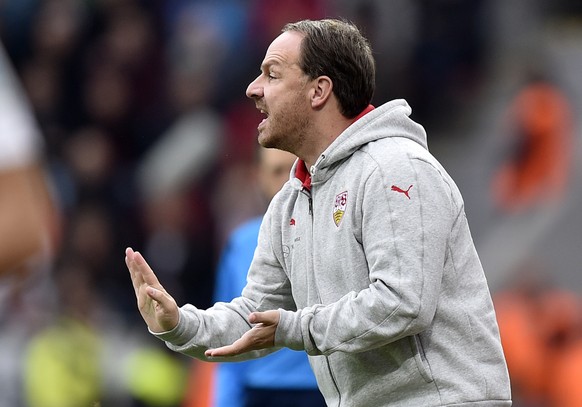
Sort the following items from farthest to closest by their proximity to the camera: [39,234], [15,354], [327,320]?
[15,354], [327,320], [39,234]

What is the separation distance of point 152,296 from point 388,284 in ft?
2.13

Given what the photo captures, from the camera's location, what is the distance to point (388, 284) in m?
2.95

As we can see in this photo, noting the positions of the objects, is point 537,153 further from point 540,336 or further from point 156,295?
point 156,295

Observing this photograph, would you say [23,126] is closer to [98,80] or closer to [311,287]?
[311,287]

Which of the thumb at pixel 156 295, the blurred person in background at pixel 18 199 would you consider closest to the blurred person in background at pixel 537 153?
the thumb at pixel 156 295

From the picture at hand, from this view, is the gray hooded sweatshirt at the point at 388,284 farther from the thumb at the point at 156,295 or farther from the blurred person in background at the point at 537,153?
the blurred person in background at the point at 537,153

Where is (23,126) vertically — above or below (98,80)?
below

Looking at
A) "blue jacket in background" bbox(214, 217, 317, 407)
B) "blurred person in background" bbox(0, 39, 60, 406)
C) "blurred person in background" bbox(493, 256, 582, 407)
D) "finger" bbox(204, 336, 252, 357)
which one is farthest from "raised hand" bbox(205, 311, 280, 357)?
"blurred person in background" bbox(493, 256, 582, 407)

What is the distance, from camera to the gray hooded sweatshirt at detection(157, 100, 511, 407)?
2.97 metres

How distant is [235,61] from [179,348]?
4.40 m

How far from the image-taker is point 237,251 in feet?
15.3

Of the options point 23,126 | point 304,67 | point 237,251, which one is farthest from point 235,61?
point 23,126

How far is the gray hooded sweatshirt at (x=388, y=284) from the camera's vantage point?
9.75ft

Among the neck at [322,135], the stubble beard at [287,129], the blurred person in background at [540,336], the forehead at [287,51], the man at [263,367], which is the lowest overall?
the blurred person in background at [540,336]
